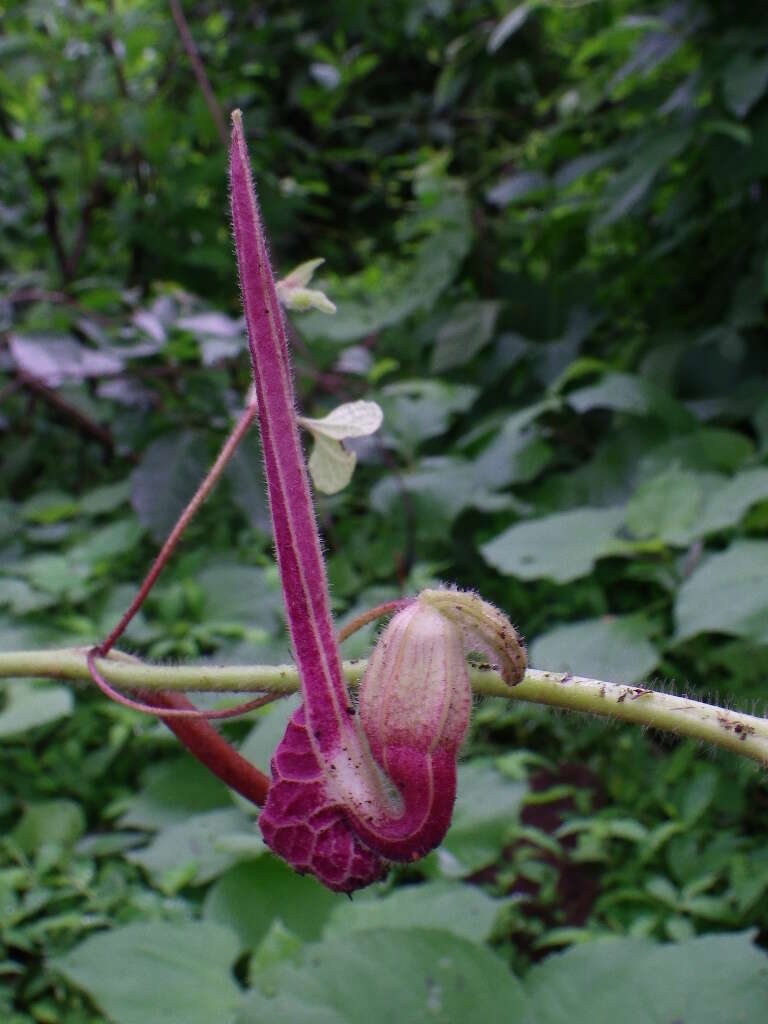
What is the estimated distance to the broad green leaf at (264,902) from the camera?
0.94 meters

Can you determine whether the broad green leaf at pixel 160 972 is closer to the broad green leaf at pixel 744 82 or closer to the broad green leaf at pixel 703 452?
the broad green leaf at pixel 703 452

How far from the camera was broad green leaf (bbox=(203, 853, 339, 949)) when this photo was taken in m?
0.94

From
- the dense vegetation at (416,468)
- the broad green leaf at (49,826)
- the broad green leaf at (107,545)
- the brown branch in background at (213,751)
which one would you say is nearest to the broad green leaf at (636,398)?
the dense vegetation at (416,468)

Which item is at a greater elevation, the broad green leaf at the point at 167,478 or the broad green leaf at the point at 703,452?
the broad green leaf at the point at 167,478

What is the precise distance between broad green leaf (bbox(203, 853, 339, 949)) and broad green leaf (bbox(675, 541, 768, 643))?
51 cm

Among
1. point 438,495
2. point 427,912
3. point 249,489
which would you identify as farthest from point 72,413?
point 427,912

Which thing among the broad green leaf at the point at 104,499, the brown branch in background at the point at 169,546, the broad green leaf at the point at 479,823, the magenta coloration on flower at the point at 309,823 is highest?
the brown branch in background at the point at 169,546

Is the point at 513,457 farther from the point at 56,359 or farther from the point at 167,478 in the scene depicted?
the point at 56,359

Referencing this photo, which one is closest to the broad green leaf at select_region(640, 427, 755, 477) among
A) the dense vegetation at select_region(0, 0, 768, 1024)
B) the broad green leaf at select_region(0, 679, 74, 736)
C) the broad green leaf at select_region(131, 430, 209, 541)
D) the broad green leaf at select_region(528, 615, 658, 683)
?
the dense vegetation at select_region(0, 0, 768, 1024)

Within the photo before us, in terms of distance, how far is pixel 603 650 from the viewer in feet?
3.88

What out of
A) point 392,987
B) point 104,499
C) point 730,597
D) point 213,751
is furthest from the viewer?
point 104,499

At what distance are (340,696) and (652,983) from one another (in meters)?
0.54

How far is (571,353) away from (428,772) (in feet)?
6.14

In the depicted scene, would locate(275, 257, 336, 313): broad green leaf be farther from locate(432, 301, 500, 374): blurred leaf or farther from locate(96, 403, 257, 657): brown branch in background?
locate(432, 301, 500, 374): blurred leaf
